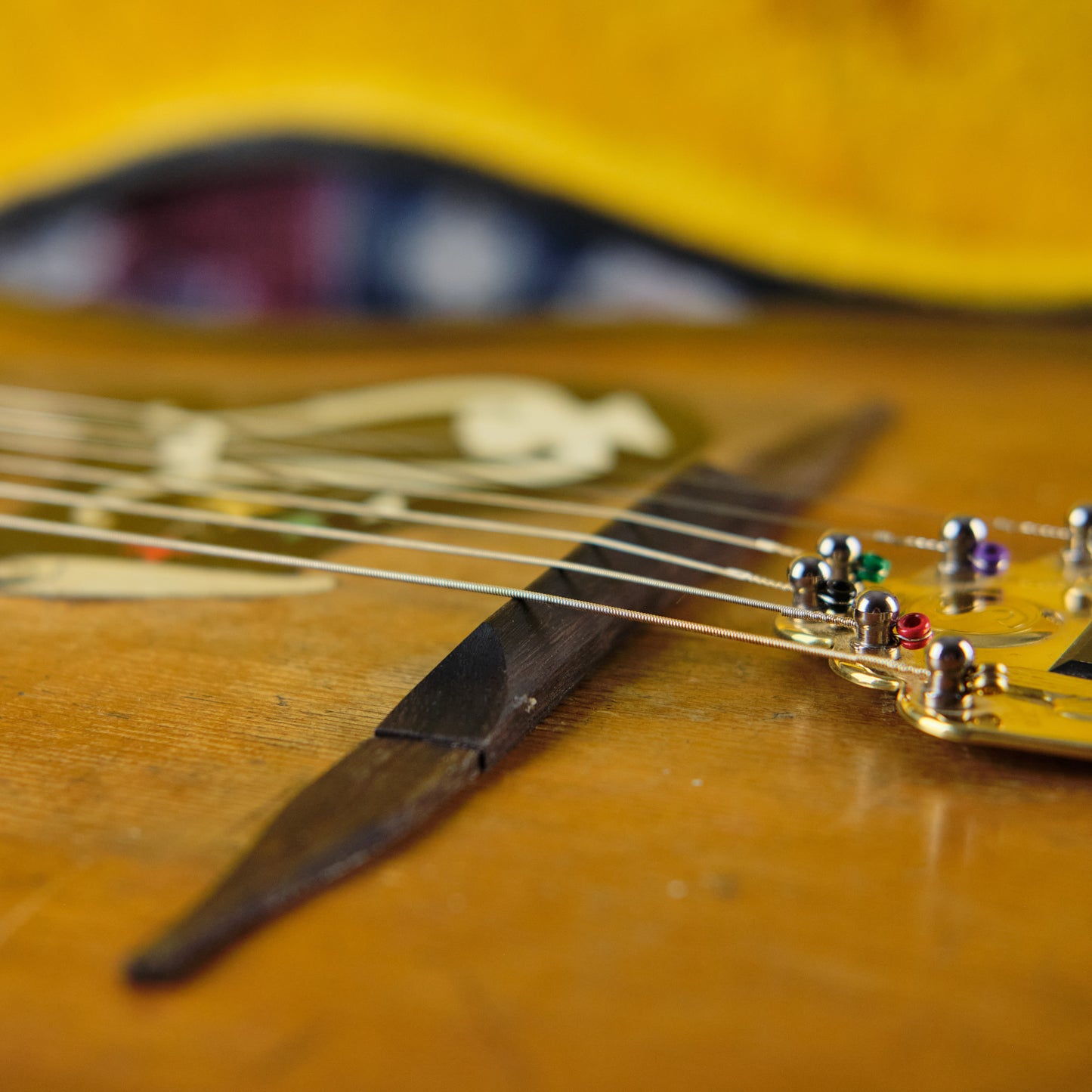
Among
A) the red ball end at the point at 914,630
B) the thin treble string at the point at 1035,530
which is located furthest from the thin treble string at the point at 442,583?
the thin treble string at the point at 1035,530

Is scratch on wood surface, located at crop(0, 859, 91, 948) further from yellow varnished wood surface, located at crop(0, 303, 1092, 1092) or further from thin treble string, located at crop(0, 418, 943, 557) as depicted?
thin treble string, located at crop(0, 418, 943, 557)

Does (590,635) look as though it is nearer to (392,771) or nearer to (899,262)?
(392,771)

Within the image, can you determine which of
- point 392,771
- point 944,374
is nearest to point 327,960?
point 392,771

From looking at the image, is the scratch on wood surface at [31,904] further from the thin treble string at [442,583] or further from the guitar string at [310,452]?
the guitar string at [310,452]

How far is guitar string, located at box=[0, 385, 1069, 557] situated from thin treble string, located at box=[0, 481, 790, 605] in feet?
0.13

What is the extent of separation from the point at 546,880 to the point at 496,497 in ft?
1.21

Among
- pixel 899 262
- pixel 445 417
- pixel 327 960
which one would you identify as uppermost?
pixel 899 262

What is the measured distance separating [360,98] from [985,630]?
3.37ft

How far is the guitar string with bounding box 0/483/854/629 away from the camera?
19.8 inches

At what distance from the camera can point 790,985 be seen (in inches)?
12.6

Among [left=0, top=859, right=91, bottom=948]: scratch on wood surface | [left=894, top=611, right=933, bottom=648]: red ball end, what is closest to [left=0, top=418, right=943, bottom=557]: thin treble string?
[left=894, top=611, right=933, bottom=648]: red ball end

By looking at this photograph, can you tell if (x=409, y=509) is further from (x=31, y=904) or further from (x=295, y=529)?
(x=31, y=904)

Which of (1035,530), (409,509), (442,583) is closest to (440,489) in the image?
(409,509)

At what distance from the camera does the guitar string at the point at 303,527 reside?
1.86ft
